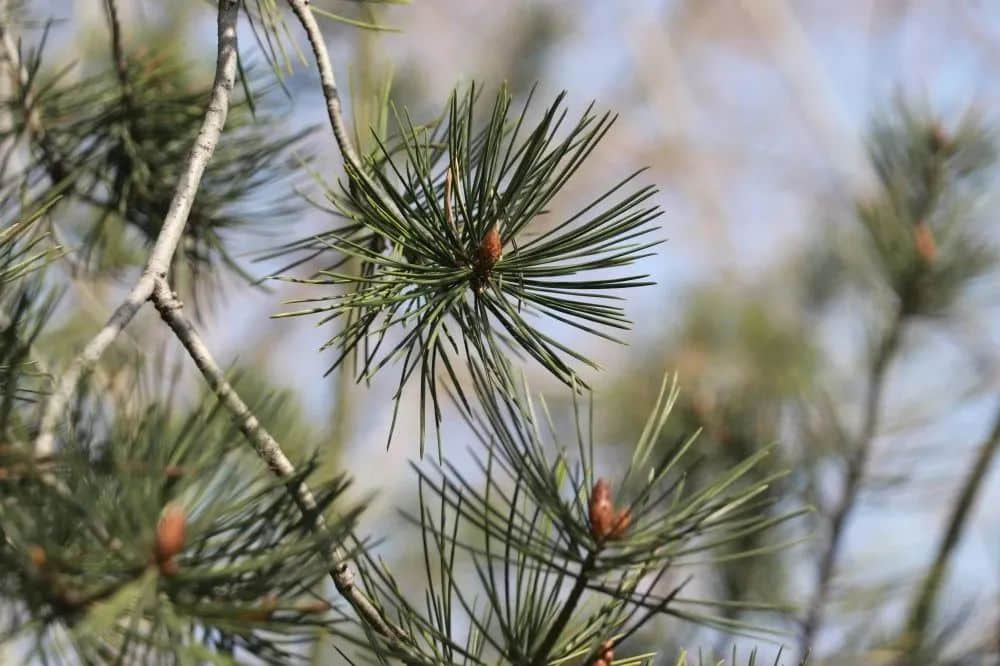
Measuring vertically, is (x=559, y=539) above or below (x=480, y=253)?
below

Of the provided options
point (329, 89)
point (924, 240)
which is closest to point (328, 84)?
point (329, 89)

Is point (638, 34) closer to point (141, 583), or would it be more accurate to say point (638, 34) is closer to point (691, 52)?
point (691, 52)

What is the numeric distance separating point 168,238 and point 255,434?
72 mm

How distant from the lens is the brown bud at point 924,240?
103 cm

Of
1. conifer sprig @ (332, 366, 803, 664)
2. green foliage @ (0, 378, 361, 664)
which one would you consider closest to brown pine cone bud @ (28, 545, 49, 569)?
green foliage @ (0, 378, 361, 664)

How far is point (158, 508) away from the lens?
30cm

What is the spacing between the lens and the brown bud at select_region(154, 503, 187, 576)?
294mm

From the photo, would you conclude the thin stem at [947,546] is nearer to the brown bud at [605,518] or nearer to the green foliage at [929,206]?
the green foliage at [929,206]

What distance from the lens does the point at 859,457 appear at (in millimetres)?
1060

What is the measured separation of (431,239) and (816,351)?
1.12m

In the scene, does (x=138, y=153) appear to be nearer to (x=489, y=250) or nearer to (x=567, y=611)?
(x=489, y=250)

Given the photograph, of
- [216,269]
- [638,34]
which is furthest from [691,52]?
[216,269]

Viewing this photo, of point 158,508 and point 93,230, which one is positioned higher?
point 93,230

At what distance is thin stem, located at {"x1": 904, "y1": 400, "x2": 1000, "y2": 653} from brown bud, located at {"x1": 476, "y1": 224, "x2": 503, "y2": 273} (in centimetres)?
72
